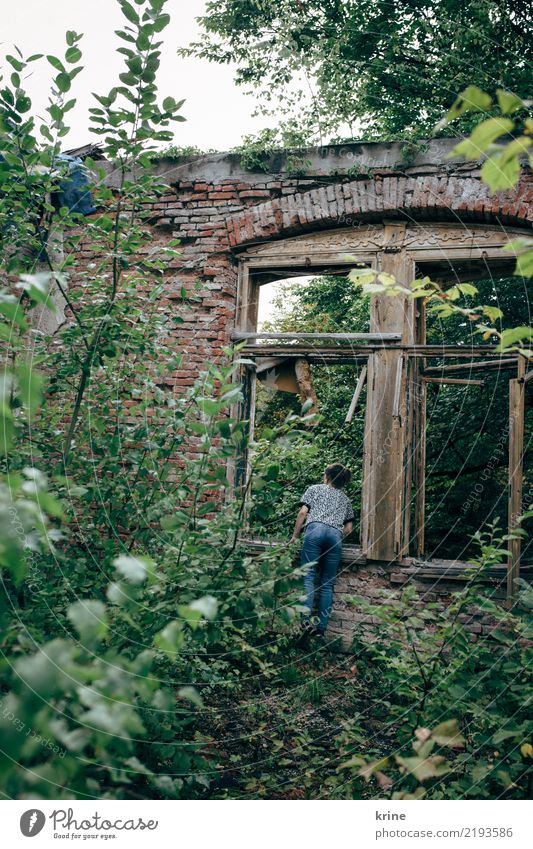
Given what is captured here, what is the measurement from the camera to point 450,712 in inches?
98.0

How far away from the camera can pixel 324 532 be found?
15.9ft

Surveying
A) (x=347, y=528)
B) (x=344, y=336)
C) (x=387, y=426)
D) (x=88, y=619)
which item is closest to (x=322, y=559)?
(x=347, y=528)

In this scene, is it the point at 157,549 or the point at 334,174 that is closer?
the point at 157,549

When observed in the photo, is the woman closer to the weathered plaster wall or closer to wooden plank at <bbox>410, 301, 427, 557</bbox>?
the weathered plaster wall

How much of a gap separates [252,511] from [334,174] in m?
3.49

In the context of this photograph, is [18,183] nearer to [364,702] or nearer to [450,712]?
[450,712]

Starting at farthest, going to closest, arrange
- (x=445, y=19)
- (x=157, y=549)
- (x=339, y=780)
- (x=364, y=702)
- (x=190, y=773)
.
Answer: (x=445, y=19) < (x=364, y=702) < (x=157, y=549) < (x=339, y=780) < (x=190, y=773)

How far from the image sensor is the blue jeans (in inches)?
181

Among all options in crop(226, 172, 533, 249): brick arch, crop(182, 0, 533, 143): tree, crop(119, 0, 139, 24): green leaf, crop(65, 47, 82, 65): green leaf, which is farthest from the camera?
crop(182, 0, 533, 143): tree

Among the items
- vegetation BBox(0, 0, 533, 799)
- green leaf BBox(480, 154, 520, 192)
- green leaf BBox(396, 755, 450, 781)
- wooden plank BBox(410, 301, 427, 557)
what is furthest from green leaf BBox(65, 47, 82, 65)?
wooden plank BBox(410, 301, 427, 557)

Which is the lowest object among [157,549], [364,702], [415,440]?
[364,702]

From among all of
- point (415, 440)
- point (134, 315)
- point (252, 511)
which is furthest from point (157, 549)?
point (415, 440)
